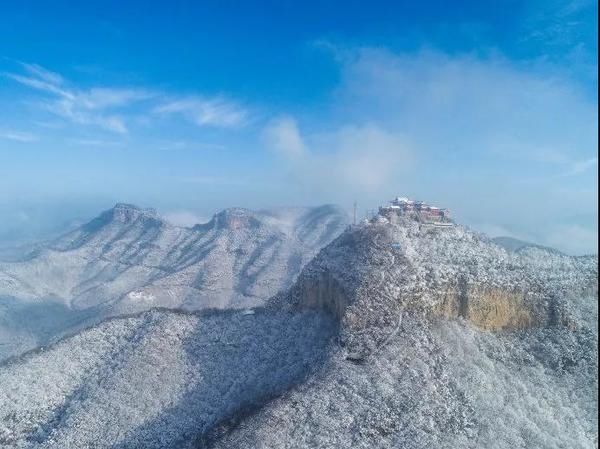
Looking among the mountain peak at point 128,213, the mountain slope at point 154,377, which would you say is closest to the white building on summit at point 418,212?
the mountain slope at point 154,377

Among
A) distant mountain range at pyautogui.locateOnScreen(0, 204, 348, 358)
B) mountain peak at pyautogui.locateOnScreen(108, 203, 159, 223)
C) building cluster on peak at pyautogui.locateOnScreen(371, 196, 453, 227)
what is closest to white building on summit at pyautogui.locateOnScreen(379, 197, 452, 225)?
building cluster on peak at pyautogui.locateOnScreen(371, 196, 453, 227)

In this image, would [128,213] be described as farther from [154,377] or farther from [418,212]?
[154,377]

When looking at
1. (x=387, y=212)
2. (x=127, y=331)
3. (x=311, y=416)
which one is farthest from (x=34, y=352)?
(x=387, y=212)

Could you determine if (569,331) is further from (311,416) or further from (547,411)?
(311,416)

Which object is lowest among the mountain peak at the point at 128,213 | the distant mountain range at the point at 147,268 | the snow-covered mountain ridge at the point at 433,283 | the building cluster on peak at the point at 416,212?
the distant mountain range at the point at 147,268

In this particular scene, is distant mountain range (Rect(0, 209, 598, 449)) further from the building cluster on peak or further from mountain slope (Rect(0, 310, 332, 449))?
the building cluster on peak

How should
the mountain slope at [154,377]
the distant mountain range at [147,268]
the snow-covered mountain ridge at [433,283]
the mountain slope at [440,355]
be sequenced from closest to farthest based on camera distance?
the mountain slope at [440,355]
the mountain slope at [154,377]
the snow-covered mountain ridge at [433,283]
the distant mountain range at [147,268]

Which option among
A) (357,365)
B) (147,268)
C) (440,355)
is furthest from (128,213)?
(440,355)

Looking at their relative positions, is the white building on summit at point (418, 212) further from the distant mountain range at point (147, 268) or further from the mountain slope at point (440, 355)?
the distant mountain range at point (147, 268)
